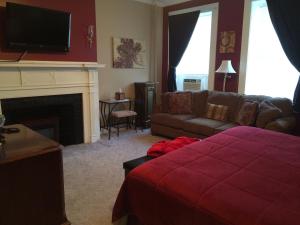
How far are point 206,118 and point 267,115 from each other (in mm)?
1098

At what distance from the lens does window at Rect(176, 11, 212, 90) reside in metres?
4.88

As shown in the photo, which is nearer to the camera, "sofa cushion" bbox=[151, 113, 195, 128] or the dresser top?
the dresser top

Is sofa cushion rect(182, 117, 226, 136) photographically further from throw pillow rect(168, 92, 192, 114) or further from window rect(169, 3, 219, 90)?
window rect(169, 3, 219, 90)

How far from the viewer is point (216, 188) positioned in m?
1.39

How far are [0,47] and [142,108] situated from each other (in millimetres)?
2772

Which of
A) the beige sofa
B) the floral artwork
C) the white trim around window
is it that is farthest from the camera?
the floral artwork

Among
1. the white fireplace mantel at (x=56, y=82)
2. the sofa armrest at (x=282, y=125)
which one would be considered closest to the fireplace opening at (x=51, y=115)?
the white fireplace mantel at (x=56, y=82)

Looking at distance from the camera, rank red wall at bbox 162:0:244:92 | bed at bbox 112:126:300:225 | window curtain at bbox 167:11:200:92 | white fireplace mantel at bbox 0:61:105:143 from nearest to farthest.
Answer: bed at bbox 112:126:300:225 → white fireplace mantel at bbox 0:61:105:143 → red wall at bbox 162:0:244:92 → window curtain at bbox 167:11:200:92

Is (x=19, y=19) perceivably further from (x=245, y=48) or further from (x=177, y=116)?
(x=245, y=48)

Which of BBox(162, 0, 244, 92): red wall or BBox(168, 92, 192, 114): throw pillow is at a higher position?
BBox(162, 0, 244, 92): red wall

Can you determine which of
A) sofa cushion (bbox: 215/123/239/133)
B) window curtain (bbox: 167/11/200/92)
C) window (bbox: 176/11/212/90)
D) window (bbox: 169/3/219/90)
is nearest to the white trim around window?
window (bbox: 169/3/219/90)

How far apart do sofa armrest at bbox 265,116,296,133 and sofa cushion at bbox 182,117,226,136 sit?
763 millimetres

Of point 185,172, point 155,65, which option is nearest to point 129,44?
point 155,65

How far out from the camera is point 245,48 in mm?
4227
